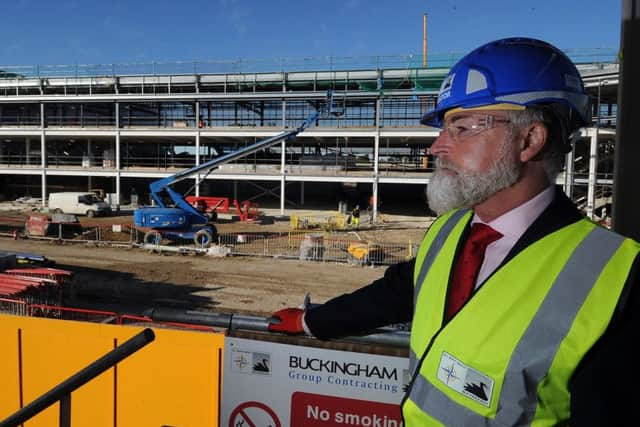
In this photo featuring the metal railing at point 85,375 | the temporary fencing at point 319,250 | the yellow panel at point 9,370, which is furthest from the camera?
the temporary fencing at point 319,250

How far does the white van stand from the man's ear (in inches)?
1289

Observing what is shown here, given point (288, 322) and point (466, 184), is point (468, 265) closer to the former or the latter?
point (466, 184)

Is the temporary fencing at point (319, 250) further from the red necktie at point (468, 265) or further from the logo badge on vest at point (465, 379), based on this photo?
the logo badge on vest at point (465, 379)

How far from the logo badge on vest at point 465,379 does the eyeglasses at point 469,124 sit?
808mm

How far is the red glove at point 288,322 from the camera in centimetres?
234

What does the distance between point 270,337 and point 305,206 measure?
3502 centimetres

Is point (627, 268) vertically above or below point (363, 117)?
below

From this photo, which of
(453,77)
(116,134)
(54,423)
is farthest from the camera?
(116,134)

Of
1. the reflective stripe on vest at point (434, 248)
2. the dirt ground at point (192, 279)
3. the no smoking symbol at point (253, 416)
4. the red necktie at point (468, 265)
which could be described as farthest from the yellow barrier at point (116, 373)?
the dirt ground at point (192, 279)

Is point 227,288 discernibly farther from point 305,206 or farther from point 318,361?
point 305,206

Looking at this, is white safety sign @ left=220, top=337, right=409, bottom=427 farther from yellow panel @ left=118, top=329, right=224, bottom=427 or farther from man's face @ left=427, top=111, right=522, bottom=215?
man's face @ left=427, top=111, right=522, bottom=215

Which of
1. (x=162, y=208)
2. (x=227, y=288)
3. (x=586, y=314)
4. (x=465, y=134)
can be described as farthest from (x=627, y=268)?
(x=162, y=208)

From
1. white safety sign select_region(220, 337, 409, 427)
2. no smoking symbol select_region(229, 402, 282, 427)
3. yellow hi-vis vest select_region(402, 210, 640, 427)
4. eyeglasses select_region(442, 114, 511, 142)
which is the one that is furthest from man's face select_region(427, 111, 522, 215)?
no smoking symbol select_region(229, 402, 282, 427)

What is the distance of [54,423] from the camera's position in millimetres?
3188
